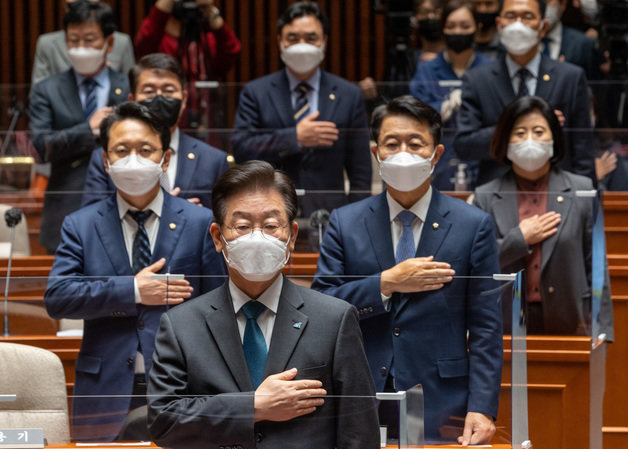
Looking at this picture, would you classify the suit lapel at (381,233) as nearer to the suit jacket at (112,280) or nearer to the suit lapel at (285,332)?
the suit jacket at (112,280)

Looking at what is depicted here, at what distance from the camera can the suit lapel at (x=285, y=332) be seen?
233cm

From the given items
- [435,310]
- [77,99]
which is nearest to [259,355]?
[435,310]

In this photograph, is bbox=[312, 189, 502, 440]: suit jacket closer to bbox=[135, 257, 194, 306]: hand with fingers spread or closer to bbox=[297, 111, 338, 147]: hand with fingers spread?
bbox=[135, 257, 194, 306]: hand with fingers spread

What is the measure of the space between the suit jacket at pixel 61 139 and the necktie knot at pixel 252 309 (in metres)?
1.93

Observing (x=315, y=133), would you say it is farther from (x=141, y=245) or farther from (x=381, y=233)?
(x=381, y=233)

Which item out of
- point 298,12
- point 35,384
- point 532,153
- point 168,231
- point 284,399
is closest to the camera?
point 284,399

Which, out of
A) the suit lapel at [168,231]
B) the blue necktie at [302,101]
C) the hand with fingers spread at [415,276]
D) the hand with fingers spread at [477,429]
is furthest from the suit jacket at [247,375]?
the blue necktie at [302,101]

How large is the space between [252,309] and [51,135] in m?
2.36

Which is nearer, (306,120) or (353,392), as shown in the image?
(353,392)

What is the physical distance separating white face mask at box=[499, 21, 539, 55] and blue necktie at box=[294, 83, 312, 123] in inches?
32.1

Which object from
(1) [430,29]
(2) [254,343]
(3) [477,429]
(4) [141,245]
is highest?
(1) [430,29]

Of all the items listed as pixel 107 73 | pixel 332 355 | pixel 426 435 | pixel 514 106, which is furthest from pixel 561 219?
pixel 107 73

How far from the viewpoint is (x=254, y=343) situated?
2387 millimetres

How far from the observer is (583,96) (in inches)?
180
